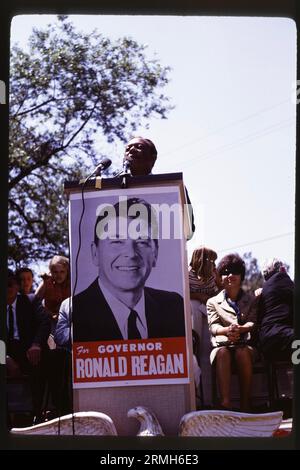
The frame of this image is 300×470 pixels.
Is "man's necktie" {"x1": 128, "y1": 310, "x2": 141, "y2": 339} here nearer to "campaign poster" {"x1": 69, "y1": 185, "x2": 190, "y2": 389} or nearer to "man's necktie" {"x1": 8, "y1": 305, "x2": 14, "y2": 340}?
"campaign poster" {"x1": 69, "y1": 185, "x2": 190, "y2": 389}

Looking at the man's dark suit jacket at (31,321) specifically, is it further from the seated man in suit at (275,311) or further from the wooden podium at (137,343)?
the seated man in suit at (275,311)

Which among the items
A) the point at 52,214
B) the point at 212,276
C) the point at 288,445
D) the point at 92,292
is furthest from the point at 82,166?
the point at 288,445

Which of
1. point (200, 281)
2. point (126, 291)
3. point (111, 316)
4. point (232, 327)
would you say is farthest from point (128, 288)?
point (232, 327)

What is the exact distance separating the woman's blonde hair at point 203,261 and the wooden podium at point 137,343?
333mm

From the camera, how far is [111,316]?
3.80m

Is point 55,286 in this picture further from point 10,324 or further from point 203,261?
point 203,261

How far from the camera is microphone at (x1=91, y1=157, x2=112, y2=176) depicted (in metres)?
3.91

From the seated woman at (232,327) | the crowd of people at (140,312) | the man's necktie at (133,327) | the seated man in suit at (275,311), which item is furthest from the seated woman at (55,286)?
the seated man in suit at (275,311)

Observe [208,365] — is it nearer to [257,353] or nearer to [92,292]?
[257,353]

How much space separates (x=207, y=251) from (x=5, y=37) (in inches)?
50.7

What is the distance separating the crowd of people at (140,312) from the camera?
3.80m

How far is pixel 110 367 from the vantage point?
3783 mm

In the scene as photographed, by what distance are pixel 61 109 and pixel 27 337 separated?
1.00 meters

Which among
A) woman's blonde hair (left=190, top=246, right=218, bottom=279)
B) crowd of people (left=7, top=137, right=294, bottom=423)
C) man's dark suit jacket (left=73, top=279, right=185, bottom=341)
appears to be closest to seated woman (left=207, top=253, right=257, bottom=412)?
crowd of people (left=7, top=137, right=294, bottom=423)
